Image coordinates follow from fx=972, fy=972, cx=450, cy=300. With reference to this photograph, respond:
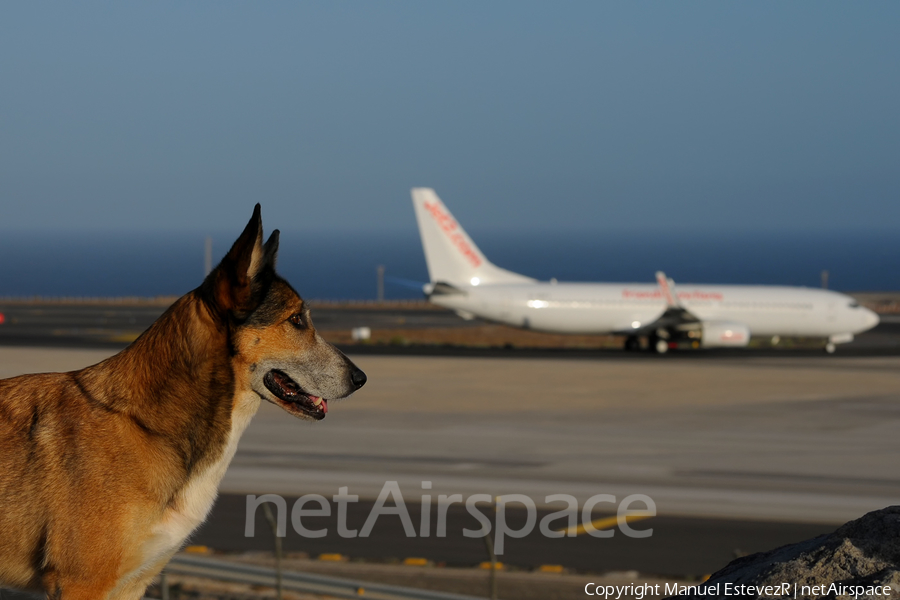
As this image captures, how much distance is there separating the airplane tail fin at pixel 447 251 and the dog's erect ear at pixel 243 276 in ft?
205

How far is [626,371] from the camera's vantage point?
178 ft

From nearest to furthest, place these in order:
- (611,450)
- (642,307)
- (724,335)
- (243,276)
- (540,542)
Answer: (243,276)
(540,542)
(611,450)
(724,335)
(642,307)

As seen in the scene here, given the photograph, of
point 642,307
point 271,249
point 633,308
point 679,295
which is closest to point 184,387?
point 271,249

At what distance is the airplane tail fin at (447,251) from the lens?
67375mm

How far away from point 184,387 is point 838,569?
306cm

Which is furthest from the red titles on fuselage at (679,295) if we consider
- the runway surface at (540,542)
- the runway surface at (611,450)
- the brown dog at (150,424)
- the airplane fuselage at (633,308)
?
the brown dog at (150,424)

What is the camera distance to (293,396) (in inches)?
172

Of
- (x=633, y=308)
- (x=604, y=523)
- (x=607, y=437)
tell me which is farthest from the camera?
(x=633, y=308)

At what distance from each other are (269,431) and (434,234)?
1363 inches

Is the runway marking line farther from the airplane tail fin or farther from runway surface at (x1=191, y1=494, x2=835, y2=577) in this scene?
the airplane tail fin

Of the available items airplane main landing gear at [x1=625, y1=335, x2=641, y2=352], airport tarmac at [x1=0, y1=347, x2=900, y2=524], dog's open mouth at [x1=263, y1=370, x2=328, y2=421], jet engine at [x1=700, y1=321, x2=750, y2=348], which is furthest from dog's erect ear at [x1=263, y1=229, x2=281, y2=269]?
airplane main landing gear at [x1=625, y1=335, x2=641, y2=352]

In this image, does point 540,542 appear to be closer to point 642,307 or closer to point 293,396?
point 293,396

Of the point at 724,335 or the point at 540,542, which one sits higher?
the point at 724,335

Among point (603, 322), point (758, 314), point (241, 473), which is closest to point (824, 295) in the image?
point (758, 314)
